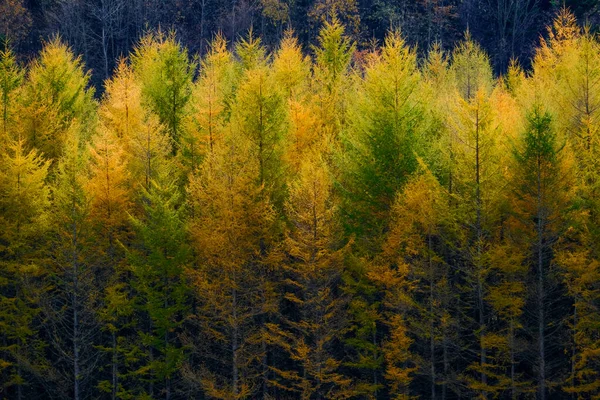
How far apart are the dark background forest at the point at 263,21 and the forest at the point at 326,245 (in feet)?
99.5

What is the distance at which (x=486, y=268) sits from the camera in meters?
Answer: 23.7

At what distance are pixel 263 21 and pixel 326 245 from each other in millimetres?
41870

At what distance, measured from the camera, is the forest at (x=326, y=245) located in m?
23.1

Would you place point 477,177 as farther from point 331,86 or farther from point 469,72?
point 469,72

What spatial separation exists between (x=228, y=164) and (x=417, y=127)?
22.8 feet

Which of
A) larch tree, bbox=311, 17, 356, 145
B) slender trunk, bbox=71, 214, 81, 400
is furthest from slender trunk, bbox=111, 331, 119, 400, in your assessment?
larch tree, bbox=311, 17, 356, 145

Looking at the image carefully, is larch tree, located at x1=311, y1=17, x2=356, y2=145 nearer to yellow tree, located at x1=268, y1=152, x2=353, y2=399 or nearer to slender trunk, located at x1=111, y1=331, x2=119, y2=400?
yellow tree, located at x1=268, y1=152, x2=353, y2=399

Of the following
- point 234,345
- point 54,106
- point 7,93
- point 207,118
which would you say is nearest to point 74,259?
point 234,345

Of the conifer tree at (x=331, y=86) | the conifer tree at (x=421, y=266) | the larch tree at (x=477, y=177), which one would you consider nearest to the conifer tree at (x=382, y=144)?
the conifer tree at (x=421, y=266)

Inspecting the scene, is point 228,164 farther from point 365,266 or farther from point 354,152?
point 365,266

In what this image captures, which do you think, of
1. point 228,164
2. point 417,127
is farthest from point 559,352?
point 228,164

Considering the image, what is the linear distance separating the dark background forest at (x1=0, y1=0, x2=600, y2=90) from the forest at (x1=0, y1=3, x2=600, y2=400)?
3033 cm

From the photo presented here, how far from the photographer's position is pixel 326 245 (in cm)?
2456

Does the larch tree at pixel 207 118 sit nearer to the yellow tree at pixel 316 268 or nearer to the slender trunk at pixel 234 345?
the yellow tree at pixel 316 268
